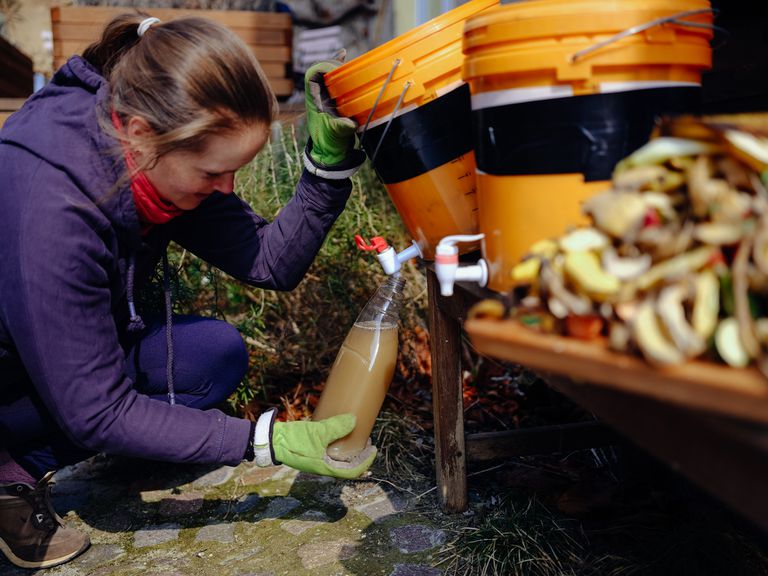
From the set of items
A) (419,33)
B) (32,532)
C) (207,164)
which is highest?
(419,33)

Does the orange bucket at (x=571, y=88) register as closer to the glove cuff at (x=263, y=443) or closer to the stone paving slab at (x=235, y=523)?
the glove cuff at (x=263, y=443)

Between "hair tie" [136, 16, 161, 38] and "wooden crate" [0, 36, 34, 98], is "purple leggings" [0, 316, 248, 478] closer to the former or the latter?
"hair tie" [136, 16, 161, 38]

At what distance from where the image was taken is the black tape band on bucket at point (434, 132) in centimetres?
152

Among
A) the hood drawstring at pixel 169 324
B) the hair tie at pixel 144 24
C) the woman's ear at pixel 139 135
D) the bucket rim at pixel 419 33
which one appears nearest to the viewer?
the bucket rim at pixel 419 33

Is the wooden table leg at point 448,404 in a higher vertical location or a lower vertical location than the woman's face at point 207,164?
lower

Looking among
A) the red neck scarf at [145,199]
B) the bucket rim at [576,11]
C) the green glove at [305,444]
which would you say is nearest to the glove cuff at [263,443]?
the green glove at [305,444]

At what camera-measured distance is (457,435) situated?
82.2 inches

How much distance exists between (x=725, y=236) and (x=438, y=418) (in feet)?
4.66

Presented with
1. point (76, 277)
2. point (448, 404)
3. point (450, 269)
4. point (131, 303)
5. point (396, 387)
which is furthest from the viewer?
point (396, 387)

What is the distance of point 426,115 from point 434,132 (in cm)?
4

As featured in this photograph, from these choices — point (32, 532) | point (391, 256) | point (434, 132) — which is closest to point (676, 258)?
point (434, 132)

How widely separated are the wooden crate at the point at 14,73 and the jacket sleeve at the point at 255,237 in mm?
3562

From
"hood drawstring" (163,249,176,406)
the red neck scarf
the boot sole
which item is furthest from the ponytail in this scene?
the boot sole

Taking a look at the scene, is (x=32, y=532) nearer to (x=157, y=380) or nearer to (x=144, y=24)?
(x=157, y=380)
